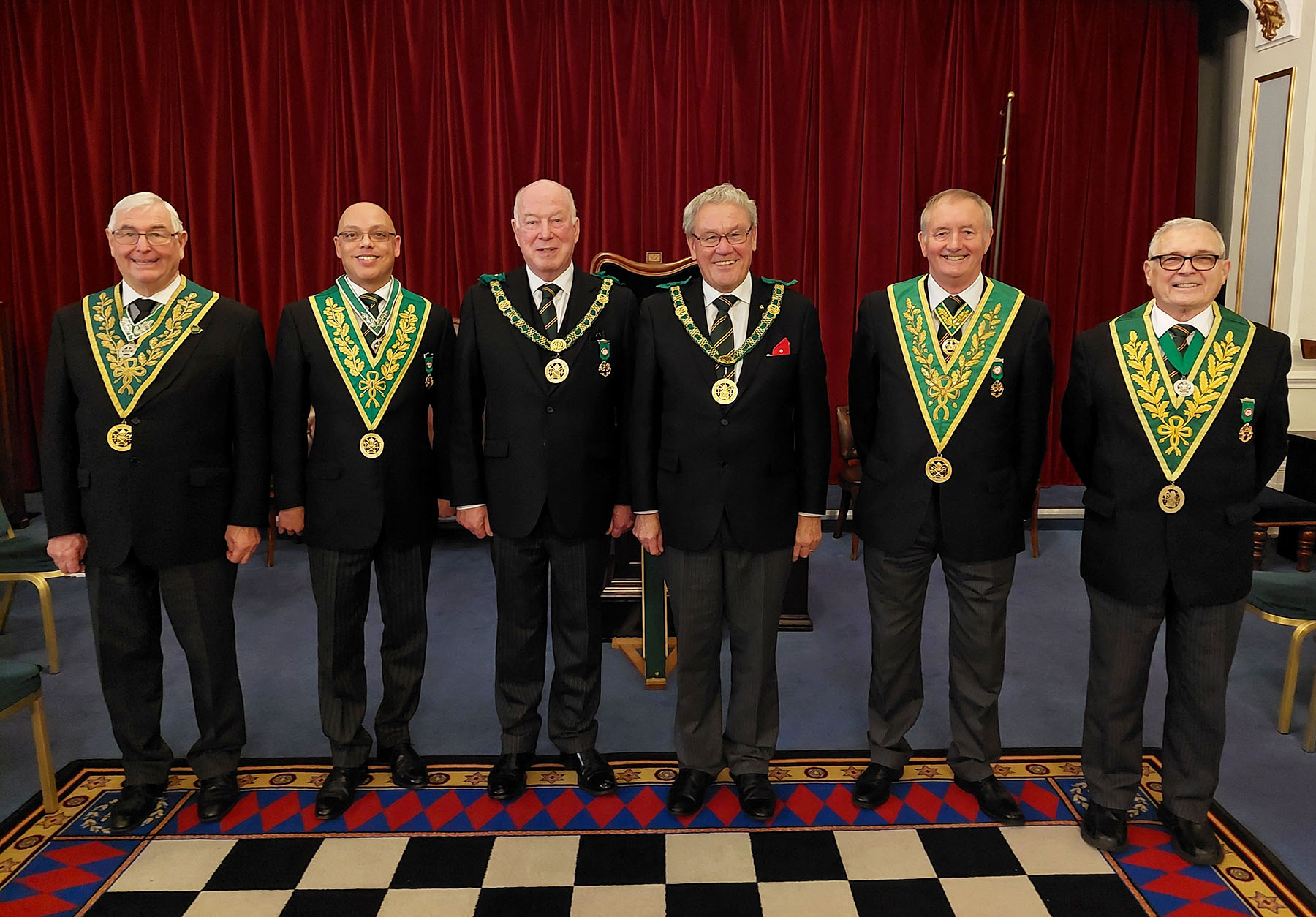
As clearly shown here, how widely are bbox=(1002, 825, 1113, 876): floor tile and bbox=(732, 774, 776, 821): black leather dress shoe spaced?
600mm

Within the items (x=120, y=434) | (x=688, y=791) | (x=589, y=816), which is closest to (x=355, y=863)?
(x=589, y=816)

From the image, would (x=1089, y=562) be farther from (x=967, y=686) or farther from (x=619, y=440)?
(x=619, y=440)

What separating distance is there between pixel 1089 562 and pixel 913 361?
667mm

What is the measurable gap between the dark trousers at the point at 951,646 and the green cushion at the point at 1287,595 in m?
1.10

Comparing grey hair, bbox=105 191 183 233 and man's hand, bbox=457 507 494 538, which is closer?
grey hair, bbox=105 191 183 233

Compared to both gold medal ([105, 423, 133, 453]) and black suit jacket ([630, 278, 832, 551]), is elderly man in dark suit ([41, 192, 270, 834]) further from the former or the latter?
black suit jacket ([630, 278, 832, 551])

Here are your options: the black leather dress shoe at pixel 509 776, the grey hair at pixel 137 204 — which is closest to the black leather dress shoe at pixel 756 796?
the black leather dress shoe at pixel 509 776

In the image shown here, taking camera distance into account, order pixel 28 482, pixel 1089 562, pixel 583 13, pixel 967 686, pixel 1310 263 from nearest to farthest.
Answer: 1. pixel 1089 562
2. pixel 967 686
3. pixel 1310 263
4. pixel 583 13
5. pixel 28 482

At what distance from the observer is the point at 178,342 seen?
2.35 metres

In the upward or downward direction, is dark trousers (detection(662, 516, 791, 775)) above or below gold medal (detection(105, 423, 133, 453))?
below

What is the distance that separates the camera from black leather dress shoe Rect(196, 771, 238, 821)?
8.19ft

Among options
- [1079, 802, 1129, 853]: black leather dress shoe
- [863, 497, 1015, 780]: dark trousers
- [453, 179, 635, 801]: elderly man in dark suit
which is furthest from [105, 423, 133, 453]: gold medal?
[1079, 802, 1129, 853]: black leather dress shoe

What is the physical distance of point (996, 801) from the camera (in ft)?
8.15

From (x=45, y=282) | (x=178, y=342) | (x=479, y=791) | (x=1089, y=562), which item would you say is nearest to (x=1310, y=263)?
(x=1089, y=562)
